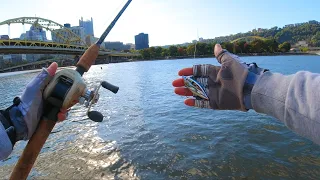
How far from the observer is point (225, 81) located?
2416mm

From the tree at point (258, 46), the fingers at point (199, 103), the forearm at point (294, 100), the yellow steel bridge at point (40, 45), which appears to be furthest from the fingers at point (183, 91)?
the tree at point (258, 46)

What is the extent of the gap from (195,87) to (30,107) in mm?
1675

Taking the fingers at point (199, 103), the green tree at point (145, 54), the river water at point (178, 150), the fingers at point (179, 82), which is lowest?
the river water at point (178, 150)

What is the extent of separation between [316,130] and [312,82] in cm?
32

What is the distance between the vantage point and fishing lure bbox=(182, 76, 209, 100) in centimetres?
257

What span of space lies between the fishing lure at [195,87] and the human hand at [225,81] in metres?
0.03

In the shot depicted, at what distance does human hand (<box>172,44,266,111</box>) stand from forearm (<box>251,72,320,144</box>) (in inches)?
7.0

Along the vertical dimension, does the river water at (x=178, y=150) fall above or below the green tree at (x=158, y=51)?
A: below

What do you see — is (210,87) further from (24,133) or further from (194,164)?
(194,164)

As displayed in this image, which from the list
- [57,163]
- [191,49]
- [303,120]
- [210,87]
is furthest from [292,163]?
[191,49]

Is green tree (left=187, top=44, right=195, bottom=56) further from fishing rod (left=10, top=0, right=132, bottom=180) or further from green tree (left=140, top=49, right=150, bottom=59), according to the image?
fishing rod (left=10, top=0, right=132, bottom=180)

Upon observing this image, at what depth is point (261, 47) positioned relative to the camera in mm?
139750

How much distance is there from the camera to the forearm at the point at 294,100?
5.30 feet

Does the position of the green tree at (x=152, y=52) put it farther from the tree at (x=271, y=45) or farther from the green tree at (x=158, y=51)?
the tree at (x=271, y=45)
